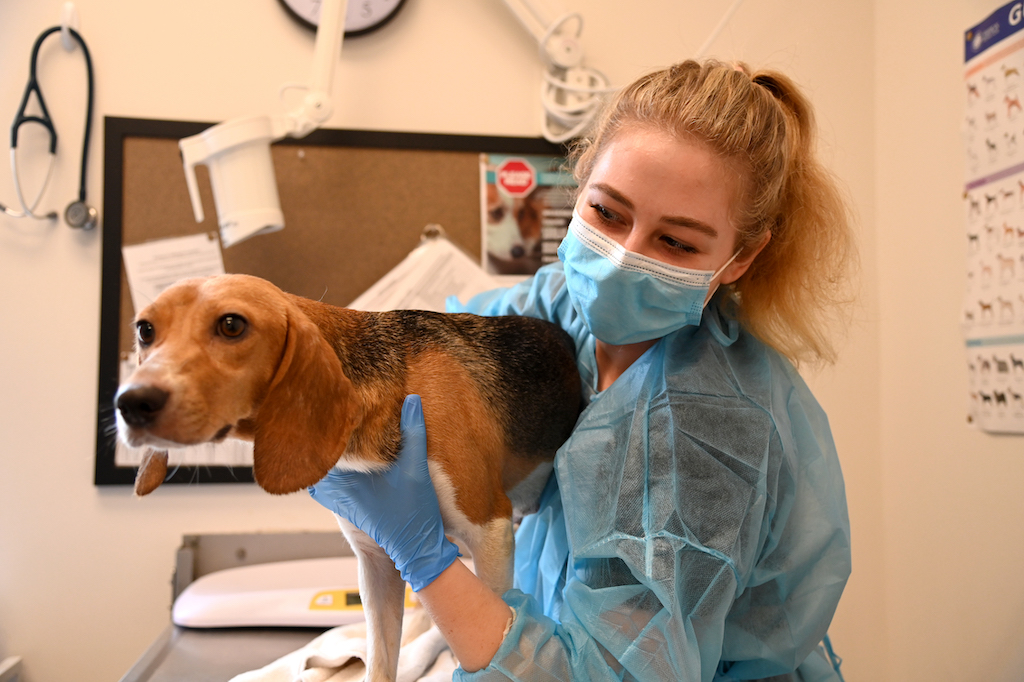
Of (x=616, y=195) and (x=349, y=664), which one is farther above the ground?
(x=616, y=195)

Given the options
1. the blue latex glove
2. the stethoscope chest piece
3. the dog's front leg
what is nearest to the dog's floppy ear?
the blue latex glove

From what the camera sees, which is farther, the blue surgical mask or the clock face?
the clock face

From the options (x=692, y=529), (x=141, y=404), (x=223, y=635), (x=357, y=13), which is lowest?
(x=223, y=635)

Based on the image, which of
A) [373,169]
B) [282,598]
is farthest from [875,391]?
[282,598]

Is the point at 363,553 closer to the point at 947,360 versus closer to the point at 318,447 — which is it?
the point at 318,447

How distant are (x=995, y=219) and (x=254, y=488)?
2465mm

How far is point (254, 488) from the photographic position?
2.28 m

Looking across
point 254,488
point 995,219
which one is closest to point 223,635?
point 254,488

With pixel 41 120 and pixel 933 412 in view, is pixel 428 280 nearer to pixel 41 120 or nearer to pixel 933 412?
pixel 41 120

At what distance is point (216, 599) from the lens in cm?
195

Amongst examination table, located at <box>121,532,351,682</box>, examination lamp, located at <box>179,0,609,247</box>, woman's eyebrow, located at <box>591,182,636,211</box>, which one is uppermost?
examination lamp, located at <box>179,0,609,247</box>

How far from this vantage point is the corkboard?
2205mm

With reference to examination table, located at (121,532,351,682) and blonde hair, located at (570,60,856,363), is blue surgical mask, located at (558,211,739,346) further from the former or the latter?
examination table, located at (121,532,351,682)

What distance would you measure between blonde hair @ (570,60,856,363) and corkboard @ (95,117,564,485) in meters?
1.01
